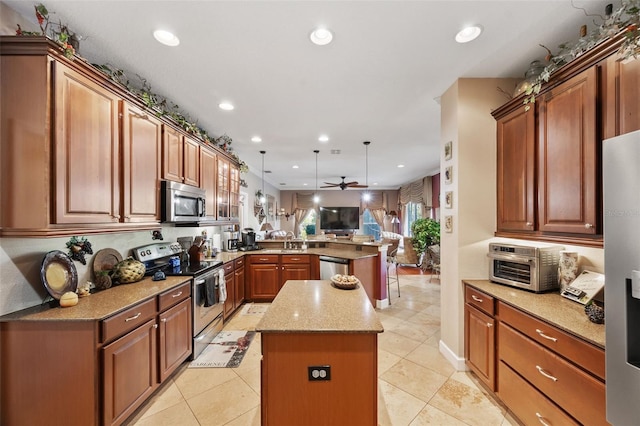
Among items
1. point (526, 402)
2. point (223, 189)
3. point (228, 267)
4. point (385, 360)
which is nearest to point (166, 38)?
point (223, 189)

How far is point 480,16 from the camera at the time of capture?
62.7 inches

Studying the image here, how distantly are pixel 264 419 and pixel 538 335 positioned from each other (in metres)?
1.77

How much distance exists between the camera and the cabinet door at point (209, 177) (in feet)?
10.8

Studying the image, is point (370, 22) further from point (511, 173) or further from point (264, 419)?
point (264, 419)

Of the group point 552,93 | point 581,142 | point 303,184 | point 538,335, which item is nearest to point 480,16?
point 552,93

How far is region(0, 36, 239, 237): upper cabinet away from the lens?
1454 mm

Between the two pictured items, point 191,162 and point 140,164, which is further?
point 191,162

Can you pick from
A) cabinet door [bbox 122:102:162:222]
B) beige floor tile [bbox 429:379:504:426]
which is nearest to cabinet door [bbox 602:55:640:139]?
beige floor tile [bbox 429:379:504:426]

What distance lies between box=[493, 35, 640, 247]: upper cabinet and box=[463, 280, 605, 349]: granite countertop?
44 centimetres

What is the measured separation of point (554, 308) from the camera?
162 cm

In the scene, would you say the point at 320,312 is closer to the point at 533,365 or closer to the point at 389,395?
the point at 389,395

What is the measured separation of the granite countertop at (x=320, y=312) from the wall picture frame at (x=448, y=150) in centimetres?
167

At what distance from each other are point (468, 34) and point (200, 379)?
3680 millimetres

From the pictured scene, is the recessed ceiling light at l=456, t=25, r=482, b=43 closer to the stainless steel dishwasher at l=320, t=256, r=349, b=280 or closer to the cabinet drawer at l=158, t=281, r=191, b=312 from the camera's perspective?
the stainless steel dishwasher at l=320, t=256, r=349, b=280
